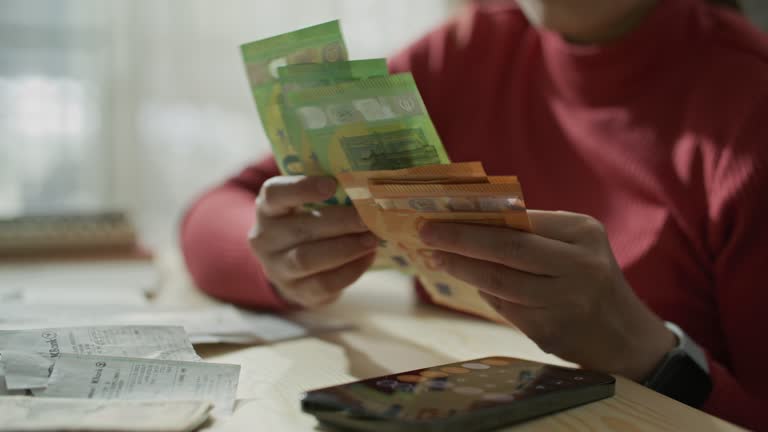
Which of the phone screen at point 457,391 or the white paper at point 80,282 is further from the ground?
the phone screen at point 457,391

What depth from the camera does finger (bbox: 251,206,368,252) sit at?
763 mm

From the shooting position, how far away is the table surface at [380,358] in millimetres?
506

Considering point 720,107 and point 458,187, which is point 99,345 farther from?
point 720,107

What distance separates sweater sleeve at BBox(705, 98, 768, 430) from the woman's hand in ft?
0.67

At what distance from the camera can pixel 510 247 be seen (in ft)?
1.96

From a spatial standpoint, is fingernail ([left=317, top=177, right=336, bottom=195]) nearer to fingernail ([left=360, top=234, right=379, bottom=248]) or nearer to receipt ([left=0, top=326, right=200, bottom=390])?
fingernail ([left=360, top=234, right=379, bottom=248])

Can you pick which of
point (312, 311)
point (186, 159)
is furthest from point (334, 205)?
point (186, 159)

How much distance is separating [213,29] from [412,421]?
1.64 metres

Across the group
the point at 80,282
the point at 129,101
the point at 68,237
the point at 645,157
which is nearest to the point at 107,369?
the point at 80,282

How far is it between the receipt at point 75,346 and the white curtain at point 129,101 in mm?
1186

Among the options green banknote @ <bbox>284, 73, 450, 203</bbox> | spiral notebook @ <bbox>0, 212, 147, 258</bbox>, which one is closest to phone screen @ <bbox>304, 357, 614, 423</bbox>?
green banknote @ <bbox>284, 73, 450, 203</bbox>

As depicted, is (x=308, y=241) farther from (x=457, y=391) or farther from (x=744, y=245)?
(x=744, y=245)

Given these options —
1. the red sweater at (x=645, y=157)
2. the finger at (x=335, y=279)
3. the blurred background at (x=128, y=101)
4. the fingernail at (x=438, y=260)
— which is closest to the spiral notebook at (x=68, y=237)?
the blurred background at (x=128, y=101)

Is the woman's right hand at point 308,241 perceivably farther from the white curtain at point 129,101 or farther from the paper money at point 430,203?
the white curtain at point 129,101
